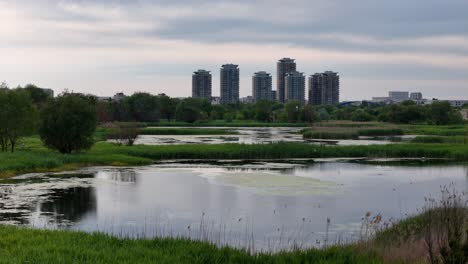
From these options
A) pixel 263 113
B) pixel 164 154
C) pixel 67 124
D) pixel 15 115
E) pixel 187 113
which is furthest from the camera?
pixel 263 113

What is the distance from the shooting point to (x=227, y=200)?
71.0 feet

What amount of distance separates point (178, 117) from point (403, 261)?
95.0m

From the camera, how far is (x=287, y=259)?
394 inches

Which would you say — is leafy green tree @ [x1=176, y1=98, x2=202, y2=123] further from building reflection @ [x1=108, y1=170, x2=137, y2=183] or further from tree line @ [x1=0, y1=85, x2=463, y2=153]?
building reflection @ [x1=108, y1=170, x2=137, y2=183]

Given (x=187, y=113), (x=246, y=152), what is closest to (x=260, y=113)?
(x=187, y=113)

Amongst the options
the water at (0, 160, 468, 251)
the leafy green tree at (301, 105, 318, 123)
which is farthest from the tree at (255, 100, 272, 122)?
the water at (0, 160, 468, 251)

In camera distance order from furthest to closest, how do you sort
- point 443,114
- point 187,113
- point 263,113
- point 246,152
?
point 263,113
point 187,113
point 443,114
point 246,152

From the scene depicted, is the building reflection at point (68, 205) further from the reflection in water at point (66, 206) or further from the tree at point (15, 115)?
the tree at point (15, 115)

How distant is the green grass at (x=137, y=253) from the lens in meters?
9.59

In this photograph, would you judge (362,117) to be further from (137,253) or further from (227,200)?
(137,253)

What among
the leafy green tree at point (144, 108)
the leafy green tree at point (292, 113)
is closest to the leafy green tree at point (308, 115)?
the leafy green tree at point (292, 113)

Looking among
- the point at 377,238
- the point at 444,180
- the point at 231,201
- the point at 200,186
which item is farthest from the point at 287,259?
the point at 444,180

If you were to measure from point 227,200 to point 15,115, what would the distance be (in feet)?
65.8

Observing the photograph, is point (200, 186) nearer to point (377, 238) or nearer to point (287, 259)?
point (377, 238)
